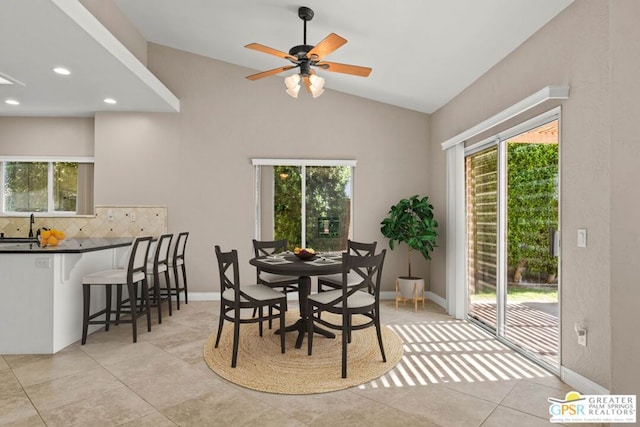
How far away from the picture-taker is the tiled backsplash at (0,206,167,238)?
5188 mm

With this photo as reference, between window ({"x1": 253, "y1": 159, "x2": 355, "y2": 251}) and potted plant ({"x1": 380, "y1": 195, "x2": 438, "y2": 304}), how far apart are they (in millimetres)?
810

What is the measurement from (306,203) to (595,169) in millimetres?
3684

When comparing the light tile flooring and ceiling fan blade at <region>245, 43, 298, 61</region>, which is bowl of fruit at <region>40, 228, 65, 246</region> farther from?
ceiling fan blade at <region>245, 43, 298, 61</region>

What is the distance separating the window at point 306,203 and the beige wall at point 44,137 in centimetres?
276

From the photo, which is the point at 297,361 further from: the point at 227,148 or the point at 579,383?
the point at 227,148

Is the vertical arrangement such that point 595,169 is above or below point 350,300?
above

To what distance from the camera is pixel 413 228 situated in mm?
4715

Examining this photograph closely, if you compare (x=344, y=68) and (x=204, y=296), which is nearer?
(x=344, y=68)

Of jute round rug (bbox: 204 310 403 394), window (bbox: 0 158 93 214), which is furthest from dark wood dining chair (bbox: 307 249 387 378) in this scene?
window (bbox: 0 158 93 214)

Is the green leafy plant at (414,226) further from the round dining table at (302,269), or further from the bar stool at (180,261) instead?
the bar stool at (180,261)

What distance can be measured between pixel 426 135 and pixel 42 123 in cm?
581

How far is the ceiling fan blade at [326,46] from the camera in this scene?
266cm

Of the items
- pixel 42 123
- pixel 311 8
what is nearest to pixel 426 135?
pixel 311 8

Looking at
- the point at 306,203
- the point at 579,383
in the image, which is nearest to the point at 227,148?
the point at 306,203
